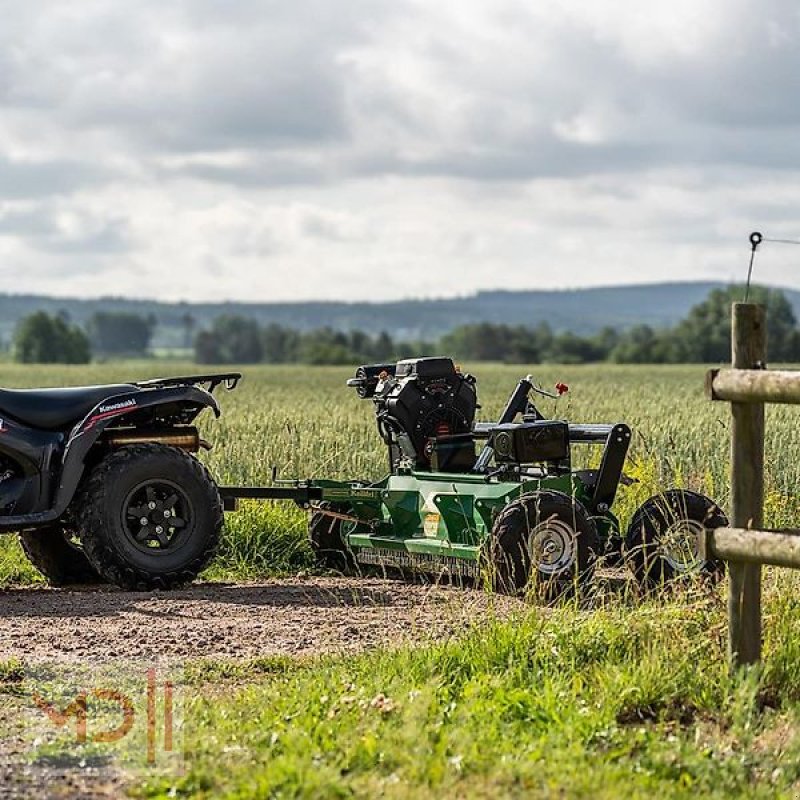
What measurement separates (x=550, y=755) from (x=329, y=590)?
4897 millimetres

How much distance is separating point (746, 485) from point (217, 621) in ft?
11.1

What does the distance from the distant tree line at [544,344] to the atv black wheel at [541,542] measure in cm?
5549

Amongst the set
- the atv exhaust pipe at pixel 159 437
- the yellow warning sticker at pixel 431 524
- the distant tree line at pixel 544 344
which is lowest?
the yellow warning sticker at pixel 431 524

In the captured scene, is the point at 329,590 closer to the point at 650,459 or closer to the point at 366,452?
the point at 650,459

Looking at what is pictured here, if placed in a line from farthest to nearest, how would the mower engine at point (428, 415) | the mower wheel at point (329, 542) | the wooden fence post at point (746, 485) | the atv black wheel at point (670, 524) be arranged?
the mower wheel at point (329, 542)
the mower engine at point (428, 415)
the atv black wheel at point (670, 524)
the wooden fence post at point (746, 485)

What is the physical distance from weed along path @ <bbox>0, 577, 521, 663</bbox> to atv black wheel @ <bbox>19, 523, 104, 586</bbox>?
299 mm

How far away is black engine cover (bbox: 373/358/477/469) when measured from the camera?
12.0 m

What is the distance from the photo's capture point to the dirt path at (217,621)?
861 cm

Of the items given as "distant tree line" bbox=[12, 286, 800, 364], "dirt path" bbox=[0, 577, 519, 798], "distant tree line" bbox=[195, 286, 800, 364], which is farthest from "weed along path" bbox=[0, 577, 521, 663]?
"distant tree line" bbox=[12, 286, 800, 364]

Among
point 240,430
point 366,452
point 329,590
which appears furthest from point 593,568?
point 240,430

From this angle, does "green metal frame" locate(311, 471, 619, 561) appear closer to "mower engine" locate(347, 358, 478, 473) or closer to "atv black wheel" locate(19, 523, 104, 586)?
"mower engine" locate(347, 358, 478, 473)

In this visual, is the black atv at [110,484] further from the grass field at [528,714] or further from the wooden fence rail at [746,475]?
the wooden fence rail at [746,475]

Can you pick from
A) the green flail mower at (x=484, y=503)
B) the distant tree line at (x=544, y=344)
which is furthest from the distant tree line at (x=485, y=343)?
the green flail mower at (x=484, y=503)

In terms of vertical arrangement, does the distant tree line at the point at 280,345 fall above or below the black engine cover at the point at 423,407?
above
